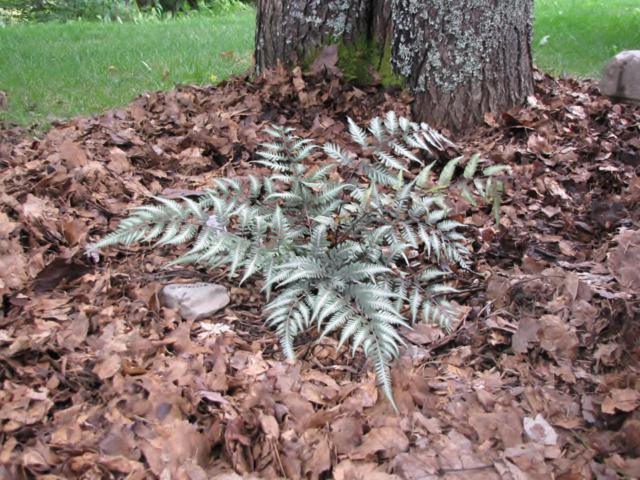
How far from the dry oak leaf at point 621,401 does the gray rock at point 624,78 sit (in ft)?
9.87

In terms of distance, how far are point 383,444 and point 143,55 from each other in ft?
19.3

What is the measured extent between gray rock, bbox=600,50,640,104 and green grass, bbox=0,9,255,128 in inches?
124

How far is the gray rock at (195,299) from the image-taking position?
2.68 m

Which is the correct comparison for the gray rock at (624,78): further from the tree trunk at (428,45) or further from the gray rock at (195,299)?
the gray rock at (195,299)

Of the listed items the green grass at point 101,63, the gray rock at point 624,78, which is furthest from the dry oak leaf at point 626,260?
the green grass at point 101,63

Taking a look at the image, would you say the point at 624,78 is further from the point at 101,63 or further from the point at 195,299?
the point at 101,63

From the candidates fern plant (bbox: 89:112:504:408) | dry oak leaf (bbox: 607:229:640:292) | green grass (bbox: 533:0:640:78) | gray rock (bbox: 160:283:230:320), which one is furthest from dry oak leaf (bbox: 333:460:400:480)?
green grass (bbox: 533:0:640:78)

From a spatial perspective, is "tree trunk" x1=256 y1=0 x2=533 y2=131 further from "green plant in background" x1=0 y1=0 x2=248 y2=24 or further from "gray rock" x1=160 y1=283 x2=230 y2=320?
"green plant in background" x1=0 y1=0 x2=248 y2=24

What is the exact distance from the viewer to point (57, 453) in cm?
196

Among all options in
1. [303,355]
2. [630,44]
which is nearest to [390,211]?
[303,355]

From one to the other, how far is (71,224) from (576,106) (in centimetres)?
333

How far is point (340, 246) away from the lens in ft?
9.09

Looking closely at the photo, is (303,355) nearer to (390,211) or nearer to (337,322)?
(337,322)

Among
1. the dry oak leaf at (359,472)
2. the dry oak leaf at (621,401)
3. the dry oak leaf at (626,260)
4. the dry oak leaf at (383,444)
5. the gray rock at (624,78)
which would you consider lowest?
the dry oak leaf at (359,472)
